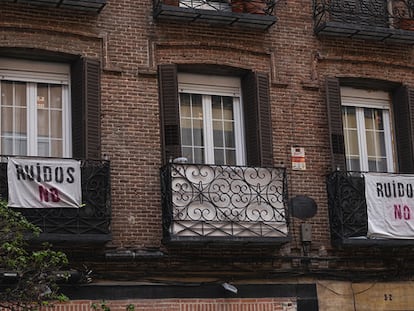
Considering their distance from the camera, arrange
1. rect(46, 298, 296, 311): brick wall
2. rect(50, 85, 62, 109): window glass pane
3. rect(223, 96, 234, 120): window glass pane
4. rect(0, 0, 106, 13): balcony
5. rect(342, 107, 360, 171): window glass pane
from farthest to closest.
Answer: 1. rect(342, 107, 360, 171): window glass pane
2. rect(223, 96, 234, 120): window glass pane
3. rect(50, 85, 62, 109): window glass pane
4. rect(0, 0, 106, 13): balcony
5. rect(46, 298, 296, 311): brick wall

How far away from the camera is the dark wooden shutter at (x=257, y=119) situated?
1597cm

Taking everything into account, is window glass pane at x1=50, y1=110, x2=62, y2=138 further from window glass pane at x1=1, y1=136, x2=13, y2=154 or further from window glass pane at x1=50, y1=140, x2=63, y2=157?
window glass pane at x1=1, y1=136, x2=13, y2=154

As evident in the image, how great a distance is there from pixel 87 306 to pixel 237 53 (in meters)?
5.39

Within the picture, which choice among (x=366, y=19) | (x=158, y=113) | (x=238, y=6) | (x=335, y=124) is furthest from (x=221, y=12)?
(x=366, y=19)

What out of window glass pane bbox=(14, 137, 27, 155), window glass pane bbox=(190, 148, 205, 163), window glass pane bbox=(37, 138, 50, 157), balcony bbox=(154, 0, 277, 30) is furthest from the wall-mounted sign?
window glass pane bbox=(14, 137, 27, 155)

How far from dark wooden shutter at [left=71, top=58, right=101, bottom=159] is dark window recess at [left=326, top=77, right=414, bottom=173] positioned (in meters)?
4.43

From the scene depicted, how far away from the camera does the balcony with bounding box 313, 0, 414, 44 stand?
1695cm

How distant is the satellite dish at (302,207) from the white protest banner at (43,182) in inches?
155

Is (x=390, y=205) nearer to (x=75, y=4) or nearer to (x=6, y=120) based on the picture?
(x=75, y=4)

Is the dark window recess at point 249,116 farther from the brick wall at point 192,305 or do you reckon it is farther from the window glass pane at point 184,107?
the brick wall at point 192,305

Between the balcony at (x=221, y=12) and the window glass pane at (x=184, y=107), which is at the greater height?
the balcony at (x=221, y=12)

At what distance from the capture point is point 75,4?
15133 mm

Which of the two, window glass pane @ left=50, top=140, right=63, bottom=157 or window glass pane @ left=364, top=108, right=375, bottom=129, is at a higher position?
window glass pane @ left=364, top=108, right=375, bottom=129

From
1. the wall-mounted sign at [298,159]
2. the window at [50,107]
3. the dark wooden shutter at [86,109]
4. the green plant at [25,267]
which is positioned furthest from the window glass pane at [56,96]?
the wall-mounted sign at [298,159]
